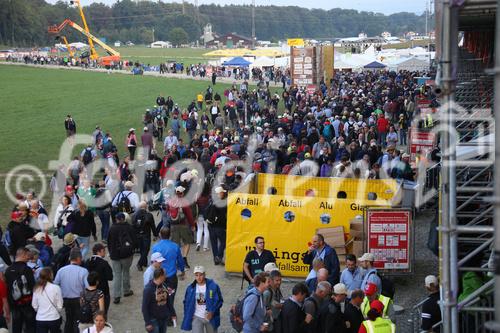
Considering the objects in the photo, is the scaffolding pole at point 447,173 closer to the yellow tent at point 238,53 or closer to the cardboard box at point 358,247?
the cardboard box at point 358,247

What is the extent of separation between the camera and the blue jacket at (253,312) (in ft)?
27.3

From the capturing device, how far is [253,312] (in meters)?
8.33

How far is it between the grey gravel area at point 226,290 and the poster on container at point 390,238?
463 millimetres

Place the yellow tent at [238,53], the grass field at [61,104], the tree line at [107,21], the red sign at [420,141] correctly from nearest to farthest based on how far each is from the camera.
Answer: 1. the red sign at [420,141]
2. the grass field at [61,104]
3. the yellow tent at [238,53]
4. the tree line at [107,21]

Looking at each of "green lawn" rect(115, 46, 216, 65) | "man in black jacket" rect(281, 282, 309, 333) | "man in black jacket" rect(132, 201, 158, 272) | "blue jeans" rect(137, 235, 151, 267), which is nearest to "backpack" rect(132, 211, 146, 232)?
"man in black jacket" rect(132, 201, 158, 272)

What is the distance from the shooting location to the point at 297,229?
12547 millimetres

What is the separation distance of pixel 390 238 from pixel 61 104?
35683 millimetres

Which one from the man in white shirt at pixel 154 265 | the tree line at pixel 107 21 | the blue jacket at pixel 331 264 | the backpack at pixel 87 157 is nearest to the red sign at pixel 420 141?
the backpack at pixel 87 157

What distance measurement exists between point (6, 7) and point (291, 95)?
→ 9054 centimetres

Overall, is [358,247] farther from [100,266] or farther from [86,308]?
[86,308]

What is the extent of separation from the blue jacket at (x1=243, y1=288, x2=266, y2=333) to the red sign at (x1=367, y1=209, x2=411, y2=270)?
373cm

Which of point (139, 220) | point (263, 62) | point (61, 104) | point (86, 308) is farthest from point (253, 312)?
point (263, 62)

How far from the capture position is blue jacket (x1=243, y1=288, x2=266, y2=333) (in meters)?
8.33

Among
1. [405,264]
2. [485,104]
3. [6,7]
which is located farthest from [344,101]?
[6,7]
